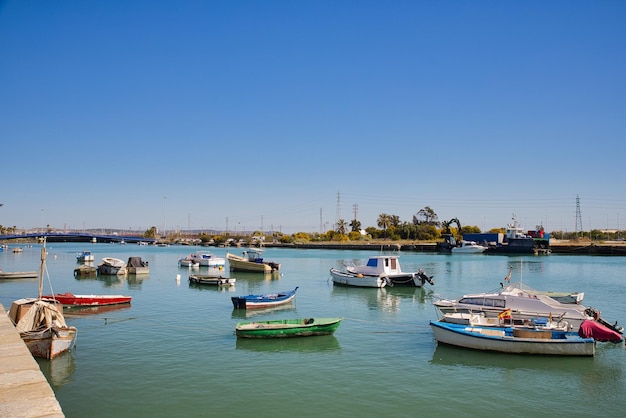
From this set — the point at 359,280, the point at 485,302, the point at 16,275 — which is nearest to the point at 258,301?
the point at 485,302

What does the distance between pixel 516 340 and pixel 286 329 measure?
11621 mm

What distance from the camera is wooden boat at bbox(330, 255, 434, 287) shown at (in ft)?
167

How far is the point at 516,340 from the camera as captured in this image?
22.4 meters

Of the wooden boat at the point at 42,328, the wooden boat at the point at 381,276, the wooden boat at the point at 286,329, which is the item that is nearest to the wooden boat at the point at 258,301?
the wooden boat at the point at 286,329

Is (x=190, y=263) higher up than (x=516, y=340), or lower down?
higher up

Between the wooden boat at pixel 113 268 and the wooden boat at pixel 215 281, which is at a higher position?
the wooden boat at pixel 113 268

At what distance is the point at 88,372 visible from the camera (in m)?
19.9

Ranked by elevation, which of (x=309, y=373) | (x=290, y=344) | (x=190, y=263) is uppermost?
(x=190, y=263)

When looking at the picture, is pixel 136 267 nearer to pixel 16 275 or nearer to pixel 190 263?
pixel 190 263

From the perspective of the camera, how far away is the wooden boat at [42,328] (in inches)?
832

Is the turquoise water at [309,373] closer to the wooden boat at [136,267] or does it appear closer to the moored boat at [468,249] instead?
the wooden boat at [136,267]

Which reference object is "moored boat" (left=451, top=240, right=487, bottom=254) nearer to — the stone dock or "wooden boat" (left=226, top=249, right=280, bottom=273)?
"wooden boat" (left=226, top=249, right=280, bottom=273)

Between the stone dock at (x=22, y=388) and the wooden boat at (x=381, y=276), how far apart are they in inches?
1441

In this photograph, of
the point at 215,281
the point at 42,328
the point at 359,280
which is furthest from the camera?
the point at 359,280
